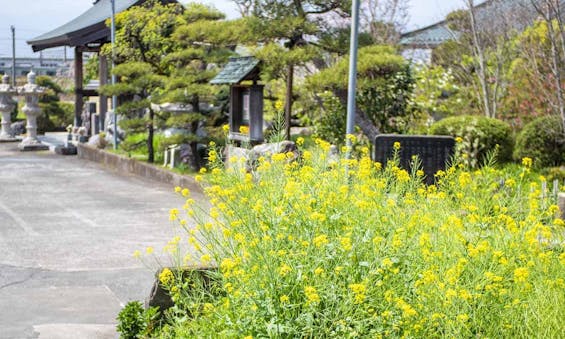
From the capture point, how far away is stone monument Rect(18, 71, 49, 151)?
26781mm

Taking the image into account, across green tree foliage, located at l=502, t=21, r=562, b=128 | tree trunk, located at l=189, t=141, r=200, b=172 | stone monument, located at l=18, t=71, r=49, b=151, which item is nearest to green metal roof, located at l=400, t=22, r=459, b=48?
green tree foliage, located at l=502, t=21, r=562, b=128

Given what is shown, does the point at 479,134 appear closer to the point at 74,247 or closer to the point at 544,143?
the point at 544,143

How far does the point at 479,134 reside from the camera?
14.8m

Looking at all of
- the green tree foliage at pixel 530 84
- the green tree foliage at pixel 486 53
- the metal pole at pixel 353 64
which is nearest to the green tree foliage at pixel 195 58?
the metal pole at pixel 353 64

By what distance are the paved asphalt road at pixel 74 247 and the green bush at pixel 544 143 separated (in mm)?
5816

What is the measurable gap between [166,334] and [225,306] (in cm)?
75

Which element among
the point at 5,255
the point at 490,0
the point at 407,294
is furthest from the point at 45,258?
the point at 490,0

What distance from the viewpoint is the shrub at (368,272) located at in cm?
428

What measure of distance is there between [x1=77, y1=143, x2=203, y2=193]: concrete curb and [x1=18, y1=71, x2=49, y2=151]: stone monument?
3.37 m

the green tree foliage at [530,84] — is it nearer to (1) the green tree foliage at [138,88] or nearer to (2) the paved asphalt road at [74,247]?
(2) the paved asphalt road at [74,247]

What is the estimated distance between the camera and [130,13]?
19.0 meters

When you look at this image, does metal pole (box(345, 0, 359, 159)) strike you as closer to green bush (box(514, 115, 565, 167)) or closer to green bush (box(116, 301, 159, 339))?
green bush (box(514, 115, 565, 167))

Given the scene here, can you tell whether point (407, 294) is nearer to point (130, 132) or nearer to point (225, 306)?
point (225, 306)

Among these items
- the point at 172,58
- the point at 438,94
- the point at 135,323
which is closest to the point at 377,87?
the point at 172,58
